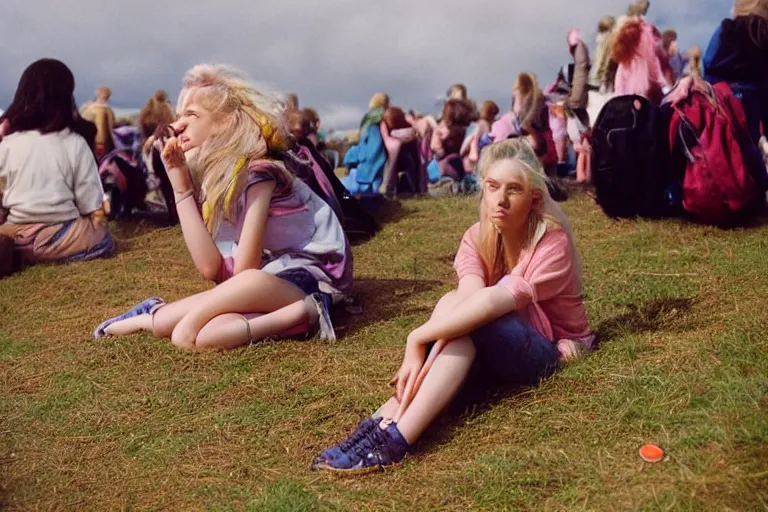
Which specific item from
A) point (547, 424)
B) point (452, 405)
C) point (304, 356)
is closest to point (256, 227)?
point (304, 356)

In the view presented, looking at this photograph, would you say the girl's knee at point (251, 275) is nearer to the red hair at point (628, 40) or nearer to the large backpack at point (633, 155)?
the large backpack at point (633, 155)

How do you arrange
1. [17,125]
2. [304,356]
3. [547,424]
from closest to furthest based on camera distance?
[547,424] < [304,356] < [17,125]

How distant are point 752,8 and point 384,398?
540 centimetres

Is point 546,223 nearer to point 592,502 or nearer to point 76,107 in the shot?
point 592,502

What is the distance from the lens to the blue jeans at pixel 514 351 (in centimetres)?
349

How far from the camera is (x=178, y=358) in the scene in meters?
4.63

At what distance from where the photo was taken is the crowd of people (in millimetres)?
3445

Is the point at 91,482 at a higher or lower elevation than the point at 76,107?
lower

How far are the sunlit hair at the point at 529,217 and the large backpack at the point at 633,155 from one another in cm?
329

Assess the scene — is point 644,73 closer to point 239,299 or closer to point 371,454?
point 239,299

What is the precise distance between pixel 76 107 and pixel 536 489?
6.26 m

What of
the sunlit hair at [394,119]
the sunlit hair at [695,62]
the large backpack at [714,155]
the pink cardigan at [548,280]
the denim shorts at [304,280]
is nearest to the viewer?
the pink cardigan at [548,280]

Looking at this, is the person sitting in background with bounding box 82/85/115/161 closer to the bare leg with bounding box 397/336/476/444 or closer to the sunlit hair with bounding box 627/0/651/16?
the sunlit hair with bounding box 627/0/651/16

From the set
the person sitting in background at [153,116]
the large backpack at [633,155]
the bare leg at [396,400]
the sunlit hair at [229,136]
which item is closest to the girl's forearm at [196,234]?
Answer: the sunlit hair at [229,136]
